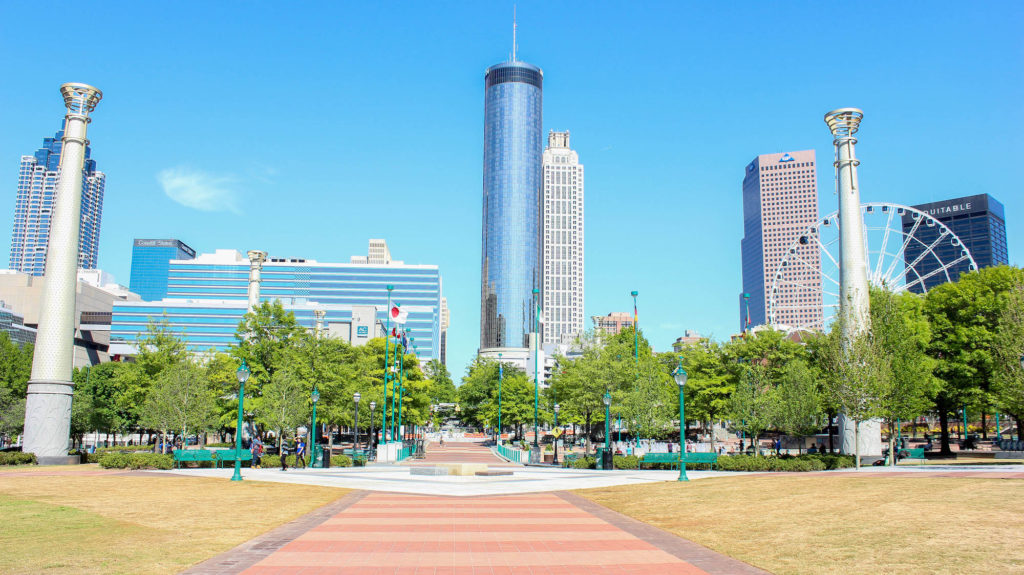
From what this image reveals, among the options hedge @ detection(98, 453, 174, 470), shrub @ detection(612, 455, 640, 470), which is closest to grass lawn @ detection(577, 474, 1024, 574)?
shrub @ detection(612, 455, 640, 470)

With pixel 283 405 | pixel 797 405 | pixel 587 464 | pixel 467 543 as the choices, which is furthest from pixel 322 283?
pixel 467 543

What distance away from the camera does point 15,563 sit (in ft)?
36.4

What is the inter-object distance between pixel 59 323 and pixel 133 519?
31.6 meters

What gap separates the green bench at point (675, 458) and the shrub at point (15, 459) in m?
33.5

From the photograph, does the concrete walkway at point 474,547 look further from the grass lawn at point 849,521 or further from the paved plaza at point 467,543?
the grass lawn at point 849,521

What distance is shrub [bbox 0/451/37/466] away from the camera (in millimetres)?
38281

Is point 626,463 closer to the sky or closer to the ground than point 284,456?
closer to the ground

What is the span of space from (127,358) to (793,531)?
143 meters

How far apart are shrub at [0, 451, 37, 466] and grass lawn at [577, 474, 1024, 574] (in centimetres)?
3234

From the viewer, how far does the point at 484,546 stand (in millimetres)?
13359

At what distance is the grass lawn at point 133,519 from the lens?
11594mm

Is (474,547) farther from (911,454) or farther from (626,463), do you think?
(911,454)

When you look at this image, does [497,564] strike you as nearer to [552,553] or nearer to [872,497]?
[552,553]

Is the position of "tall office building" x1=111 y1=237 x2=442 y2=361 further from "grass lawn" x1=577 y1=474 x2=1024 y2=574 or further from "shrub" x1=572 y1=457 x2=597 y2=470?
"grass lawn" x1=577 y1=474 x2=1024 y2=574
